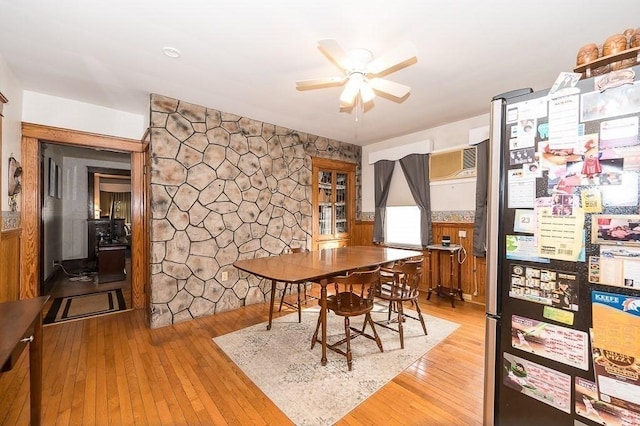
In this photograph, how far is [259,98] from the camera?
3.29 m

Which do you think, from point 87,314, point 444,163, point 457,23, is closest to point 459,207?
point 444,163

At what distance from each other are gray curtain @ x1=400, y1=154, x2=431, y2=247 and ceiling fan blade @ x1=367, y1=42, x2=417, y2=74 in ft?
8.86

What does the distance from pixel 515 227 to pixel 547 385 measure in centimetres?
67

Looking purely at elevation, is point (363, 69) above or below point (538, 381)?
above

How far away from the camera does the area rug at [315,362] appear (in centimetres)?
191

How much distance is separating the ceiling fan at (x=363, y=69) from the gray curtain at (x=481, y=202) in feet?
6.90

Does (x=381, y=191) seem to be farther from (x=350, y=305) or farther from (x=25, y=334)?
(x=25, y=334)

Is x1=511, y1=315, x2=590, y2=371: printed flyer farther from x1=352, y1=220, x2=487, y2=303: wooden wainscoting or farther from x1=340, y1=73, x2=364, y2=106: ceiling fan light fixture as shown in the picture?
x1=352, y1=220, x2=487, y2=303: wooden wainscoting

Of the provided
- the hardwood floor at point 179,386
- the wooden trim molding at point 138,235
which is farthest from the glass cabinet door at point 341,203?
the wooden trim molding at point 138,235

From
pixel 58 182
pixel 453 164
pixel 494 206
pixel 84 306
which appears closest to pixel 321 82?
pixel 494 206

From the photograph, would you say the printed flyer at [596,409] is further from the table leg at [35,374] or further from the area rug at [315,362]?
the table leg at [35,374]

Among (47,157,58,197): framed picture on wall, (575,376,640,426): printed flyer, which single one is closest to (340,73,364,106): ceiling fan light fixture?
(575,376,640,426): printed flyer

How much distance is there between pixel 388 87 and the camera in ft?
7.73

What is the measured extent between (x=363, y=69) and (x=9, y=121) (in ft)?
11.1
